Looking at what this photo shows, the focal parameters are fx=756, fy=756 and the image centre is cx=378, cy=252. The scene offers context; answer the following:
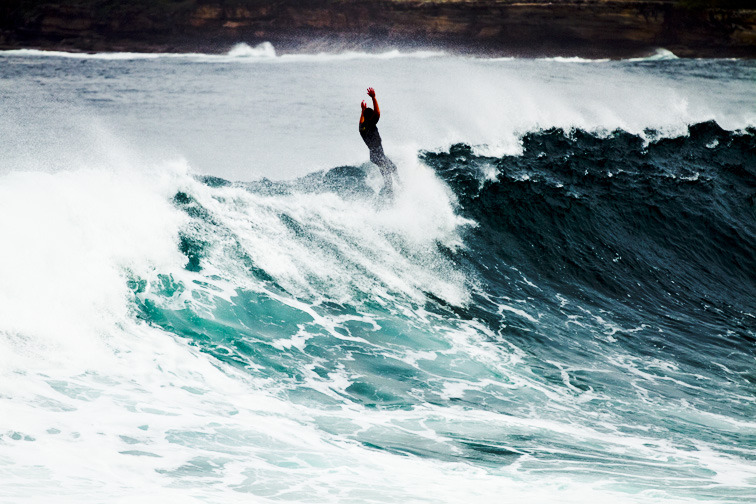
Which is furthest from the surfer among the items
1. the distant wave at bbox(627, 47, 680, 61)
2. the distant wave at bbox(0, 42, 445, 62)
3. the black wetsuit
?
the distant wave at bbox(627, 47, 680, 61)

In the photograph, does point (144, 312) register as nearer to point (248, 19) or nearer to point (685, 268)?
point (685, 268)

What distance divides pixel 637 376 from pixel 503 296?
90.5 inches

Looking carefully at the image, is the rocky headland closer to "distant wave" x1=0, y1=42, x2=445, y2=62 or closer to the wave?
"distant wave" x1=0, y1=42, x2=445, y2=62

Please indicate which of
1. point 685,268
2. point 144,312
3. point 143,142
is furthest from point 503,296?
point 143,142

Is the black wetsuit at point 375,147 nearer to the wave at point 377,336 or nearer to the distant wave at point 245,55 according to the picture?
the wave at point 377,336

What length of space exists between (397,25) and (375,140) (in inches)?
2197

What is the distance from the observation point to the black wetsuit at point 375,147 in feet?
35.1

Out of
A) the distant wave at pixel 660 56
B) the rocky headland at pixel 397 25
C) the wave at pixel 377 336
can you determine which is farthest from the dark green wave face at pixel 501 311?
the rocky headland at pixel 397 25

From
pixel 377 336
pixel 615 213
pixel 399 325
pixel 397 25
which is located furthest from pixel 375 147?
pixel 397 25

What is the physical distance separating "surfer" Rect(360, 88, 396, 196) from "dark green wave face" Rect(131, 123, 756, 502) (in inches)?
13.4

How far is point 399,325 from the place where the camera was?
839 cm

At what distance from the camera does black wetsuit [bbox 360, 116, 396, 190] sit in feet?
35.1

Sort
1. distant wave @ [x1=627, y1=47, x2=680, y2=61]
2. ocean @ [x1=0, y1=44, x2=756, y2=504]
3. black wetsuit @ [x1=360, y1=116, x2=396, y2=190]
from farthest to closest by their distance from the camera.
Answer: distant wave @ [x1=627, y1=47, x2=680, y2=61] → black wetsuit @ [x1=360, y1=116, x2=396, y2=190] → ocean @ [x1=0, y1=44, x2=756, y2=504]

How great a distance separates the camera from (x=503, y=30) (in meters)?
62.2
